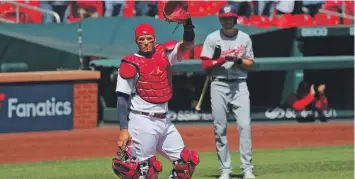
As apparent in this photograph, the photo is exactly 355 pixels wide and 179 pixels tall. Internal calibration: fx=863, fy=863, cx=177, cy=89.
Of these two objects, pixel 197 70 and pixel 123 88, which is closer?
pixel 123 88

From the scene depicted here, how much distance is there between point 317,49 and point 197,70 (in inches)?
121

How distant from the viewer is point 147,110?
739 cm

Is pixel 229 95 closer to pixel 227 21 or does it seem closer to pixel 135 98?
pixel 227 21

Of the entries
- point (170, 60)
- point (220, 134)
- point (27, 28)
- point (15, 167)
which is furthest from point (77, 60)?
point (170, 60)

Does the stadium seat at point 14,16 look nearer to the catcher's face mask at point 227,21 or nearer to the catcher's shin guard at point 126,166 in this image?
the catcher's face mask at point 227,21

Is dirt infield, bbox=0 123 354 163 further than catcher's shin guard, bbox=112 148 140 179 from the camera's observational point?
Yes

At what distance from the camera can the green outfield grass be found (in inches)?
379

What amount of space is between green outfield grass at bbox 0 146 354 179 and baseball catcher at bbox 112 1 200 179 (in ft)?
6.84

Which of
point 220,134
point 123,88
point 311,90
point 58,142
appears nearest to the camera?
point 123,88

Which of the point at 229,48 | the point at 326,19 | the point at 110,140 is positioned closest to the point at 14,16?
the point at 110,140

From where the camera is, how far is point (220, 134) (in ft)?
30.2

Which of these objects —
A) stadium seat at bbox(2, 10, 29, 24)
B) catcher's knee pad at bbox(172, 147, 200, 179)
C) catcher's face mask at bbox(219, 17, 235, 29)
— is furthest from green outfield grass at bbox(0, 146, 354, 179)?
stadium seat at bbox(2, 10, 29, 24)

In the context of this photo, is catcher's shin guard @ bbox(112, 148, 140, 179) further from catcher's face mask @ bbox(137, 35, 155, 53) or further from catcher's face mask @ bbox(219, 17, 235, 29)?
catcher's face mask @ bbox(219, 17, 235, 29)

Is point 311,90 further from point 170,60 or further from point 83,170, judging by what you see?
point 170,60
